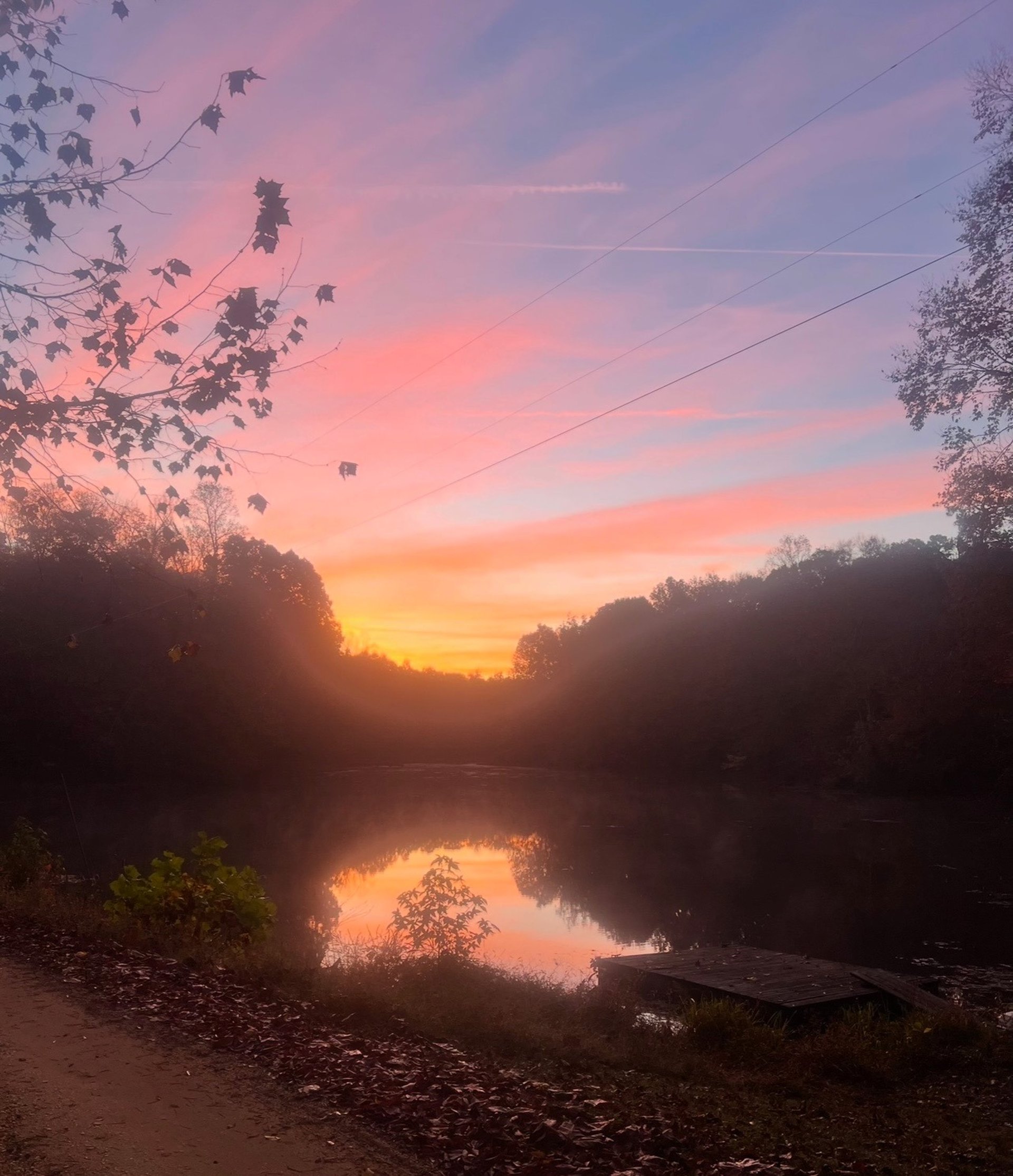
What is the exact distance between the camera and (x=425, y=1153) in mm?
Result: 6004

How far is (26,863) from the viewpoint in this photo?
1794 cm

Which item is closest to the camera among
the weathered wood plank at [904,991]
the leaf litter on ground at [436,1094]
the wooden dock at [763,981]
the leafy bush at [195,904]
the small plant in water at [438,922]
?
the leaf litter on ground at [436,1094]

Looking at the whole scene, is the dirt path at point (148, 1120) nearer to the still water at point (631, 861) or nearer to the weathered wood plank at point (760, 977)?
the weathered wood plank at point (760, 977)

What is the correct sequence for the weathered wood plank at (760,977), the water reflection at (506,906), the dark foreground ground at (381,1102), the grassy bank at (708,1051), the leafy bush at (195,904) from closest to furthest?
the dark foreground ground at (381,1102) < the grassy bank at (708,1051) < the weathered wood plank at (760,977) < the leafy bush at (195,904) < the water reflection at (506,906)

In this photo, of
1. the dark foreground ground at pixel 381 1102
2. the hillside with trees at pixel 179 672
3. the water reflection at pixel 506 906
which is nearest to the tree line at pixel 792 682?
the water reflection at pixel 506 906

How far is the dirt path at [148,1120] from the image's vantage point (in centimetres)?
561

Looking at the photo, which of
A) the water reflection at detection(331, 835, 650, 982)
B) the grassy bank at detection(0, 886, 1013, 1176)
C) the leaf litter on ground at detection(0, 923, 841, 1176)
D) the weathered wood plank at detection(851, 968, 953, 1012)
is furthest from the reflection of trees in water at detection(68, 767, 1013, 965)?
the leaf litter on ground at detection(0, 923, 841, 1176)

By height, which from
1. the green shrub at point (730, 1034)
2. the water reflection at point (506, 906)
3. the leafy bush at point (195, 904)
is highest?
the leafy bush at point (195, 904)

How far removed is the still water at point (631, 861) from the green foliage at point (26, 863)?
578cm

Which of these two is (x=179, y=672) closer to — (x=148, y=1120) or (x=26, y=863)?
(x=26, y=863)

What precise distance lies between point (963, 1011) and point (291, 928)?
39.4 ft

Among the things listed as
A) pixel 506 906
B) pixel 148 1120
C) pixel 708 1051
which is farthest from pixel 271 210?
pixel 506 906

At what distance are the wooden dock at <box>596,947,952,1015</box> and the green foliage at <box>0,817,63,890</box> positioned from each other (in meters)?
10.2

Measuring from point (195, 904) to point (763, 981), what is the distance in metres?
8.67
